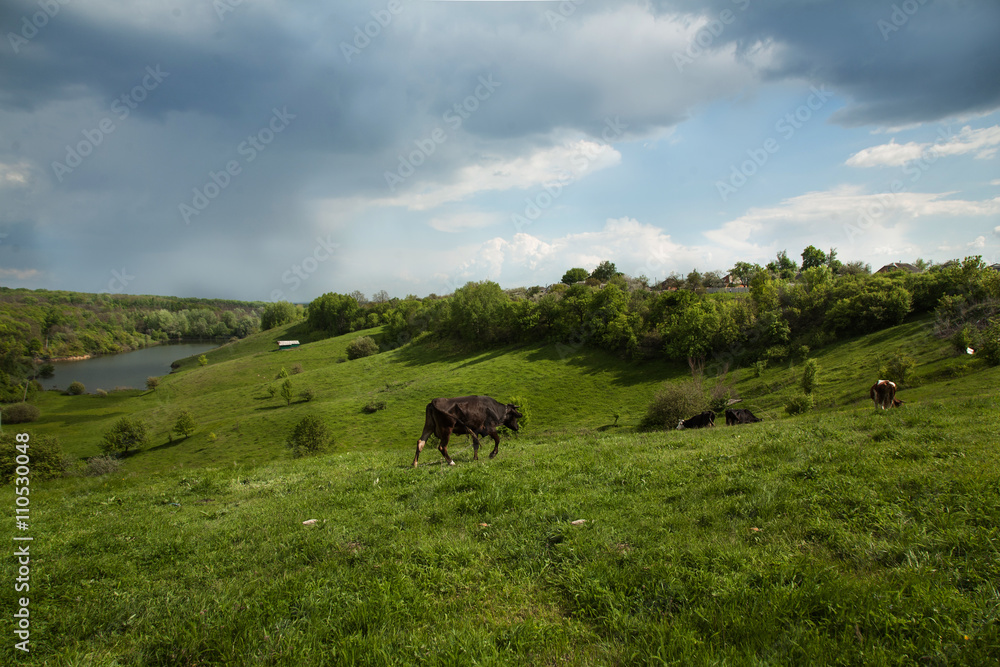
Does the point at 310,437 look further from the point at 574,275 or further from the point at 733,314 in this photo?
the point at 574,275

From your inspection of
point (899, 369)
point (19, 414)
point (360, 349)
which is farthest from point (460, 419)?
point (19, 414)

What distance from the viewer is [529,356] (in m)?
77.1

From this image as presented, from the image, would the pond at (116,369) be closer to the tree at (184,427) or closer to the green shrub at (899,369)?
the tree at (184,427)

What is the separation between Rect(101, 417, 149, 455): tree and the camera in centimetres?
5278

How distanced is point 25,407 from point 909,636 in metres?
113

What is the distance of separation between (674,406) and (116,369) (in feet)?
563

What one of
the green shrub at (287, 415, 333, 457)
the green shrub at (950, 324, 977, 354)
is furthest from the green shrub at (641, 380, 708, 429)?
the green shrub at (287, 415, 333, 457)

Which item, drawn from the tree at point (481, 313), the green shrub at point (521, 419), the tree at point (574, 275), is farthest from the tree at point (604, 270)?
the green shrub at point (521, 419)

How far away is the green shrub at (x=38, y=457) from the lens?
3066 centimetres

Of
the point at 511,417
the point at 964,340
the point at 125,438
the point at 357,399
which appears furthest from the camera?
the point at 357,399

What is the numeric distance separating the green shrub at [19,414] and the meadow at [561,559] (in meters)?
93.7

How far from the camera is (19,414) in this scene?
73.0m

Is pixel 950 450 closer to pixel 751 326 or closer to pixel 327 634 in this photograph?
pixel 327 634

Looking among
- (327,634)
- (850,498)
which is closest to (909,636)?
(850,498)
